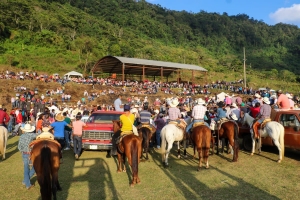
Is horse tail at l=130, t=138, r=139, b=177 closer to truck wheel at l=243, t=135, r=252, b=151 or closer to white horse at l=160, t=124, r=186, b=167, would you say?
white horse at l=160, t=124, r=186, b=167

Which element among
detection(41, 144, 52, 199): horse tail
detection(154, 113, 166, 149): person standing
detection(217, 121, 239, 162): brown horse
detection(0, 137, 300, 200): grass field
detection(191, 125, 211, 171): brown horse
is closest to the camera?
detection(41, 144, 52, 199): horse tail

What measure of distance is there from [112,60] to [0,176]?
30.6 meters

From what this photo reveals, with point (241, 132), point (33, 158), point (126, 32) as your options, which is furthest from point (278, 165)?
point (126, 32)

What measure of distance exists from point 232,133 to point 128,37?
7812 centimetres

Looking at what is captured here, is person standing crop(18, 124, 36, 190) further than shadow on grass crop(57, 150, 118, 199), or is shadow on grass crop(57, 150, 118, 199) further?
person standing crop(18, 124, 36, 190)

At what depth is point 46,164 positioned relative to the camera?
5.63 m

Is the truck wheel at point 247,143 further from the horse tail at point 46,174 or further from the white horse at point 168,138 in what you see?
the horse tail at point 46,174

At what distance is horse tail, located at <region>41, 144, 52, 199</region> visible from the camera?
18.0 feet

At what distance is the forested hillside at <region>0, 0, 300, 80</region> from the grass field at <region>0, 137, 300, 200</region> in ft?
132

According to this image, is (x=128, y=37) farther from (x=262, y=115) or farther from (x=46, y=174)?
(x=46, y=174)

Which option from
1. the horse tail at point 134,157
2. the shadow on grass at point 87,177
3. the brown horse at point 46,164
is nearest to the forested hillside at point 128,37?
the shadow on grass at point 87,177

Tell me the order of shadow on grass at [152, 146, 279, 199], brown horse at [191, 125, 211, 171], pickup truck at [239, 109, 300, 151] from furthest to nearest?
pickup truck at [239, 109, 300, 151], brown horse at [191, 125, 211, 171], shadow on grass at [152, 146, 279, 199]

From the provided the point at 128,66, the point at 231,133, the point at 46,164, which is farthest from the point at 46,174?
the point at 128,66

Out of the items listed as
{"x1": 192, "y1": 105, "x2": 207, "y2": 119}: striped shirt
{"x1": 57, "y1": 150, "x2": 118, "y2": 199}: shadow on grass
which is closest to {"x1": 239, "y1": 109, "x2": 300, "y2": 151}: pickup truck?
{"x1": 192, "y1": 105, "x2": 207, "y2": 119}: striped shirt
